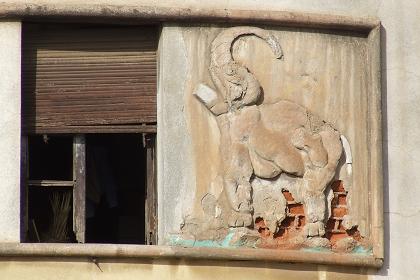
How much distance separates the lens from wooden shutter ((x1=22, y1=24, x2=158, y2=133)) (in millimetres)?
10828

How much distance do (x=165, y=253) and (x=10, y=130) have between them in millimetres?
1409

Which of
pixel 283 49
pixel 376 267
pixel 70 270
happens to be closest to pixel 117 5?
pixel 283 49

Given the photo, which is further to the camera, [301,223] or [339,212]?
[339,212]

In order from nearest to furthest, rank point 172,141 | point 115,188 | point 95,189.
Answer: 1. point 172,141
2. point 95,189
3. point 115,188

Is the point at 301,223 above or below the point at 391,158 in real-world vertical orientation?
below

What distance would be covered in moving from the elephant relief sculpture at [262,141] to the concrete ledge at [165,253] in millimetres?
203

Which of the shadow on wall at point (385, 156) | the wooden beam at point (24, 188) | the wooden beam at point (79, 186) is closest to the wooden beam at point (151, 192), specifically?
the wooden beam at point (79, 186)

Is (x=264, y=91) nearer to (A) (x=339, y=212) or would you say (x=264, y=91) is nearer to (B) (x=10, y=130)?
(A) (x=339, y=212)

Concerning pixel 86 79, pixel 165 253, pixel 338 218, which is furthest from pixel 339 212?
pixel 86 79

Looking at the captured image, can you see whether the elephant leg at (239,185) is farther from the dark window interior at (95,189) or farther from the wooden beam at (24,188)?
the wooden beam at (24,188)

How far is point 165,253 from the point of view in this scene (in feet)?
34.2

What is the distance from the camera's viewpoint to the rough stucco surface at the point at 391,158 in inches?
415

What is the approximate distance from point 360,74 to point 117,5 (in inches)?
73.7

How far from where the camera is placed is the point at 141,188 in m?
13.2
